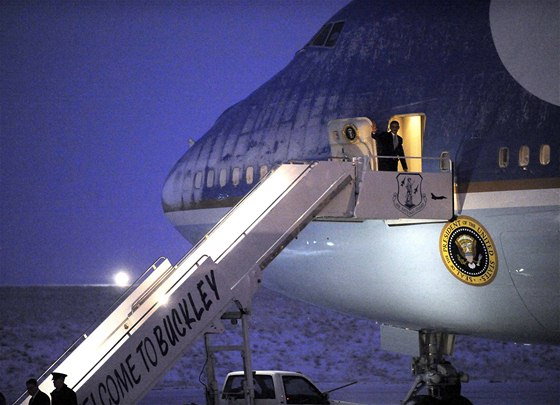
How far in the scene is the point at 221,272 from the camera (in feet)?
52.9

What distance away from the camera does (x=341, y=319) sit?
56156 mm

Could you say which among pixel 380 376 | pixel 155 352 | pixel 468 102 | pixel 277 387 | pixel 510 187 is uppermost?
pixel 468 102

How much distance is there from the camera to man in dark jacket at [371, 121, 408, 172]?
17.8 metres

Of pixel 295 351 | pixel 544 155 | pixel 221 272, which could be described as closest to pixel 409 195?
pixel 544 155

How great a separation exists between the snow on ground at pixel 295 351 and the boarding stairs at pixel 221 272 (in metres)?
16.2

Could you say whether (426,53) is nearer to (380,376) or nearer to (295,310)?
(380,376)

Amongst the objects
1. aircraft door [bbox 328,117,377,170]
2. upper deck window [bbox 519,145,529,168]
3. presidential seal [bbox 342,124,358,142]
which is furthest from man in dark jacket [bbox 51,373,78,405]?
upper deck window [bbox 519,145,529,168]

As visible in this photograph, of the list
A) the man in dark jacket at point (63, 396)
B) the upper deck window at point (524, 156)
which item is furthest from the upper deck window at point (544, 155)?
the man in dark jacket at point (63, 396)

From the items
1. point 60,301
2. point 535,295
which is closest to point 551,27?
point 535,295

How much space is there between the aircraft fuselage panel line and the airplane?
1.44 meters

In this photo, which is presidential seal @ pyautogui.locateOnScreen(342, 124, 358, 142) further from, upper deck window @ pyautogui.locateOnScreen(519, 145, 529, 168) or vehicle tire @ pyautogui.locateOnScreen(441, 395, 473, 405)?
vehicle tire @ pyautogui.locateOnScreen(441, 395, 473, 405)

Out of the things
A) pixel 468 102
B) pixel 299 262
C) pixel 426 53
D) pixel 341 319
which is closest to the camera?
pixel 468 102

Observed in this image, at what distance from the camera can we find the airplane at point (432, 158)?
1644cm

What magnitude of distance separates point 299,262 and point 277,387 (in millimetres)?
2337
